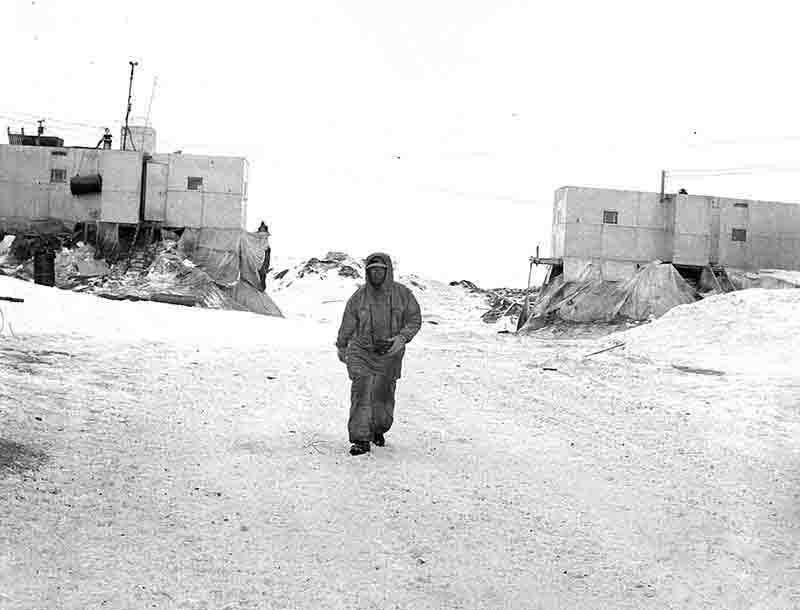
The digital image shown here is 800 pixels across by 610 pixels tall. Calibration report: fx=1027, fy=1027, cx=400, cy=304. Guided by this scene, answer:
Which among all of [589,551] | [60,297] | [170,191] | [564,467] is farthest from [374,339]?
[170,191]

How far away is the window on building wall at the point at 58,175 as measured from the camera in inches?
1218

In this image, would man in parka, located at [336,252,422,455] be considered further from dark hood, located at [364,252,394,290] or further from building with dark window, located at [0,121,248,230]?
building with dark window, located at [0,121,248,230]

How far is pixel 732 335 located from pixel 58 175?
820 inches

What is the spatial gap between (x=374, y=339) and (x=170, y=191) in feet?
78.1

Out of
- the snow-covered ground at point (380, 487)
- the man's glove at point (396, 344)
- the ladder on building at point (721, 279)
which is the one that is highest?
the ladder on building at point (721, 279)

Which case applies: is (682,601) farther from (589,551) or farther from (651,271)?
(651,271)

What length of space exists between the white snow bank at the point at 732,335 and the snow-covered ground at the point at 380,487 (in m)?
2.10

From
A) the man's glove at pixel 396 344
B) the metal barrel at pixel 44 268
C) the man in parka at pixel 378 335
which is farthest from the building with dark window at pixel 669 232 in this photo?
the man's glove at pixel 396 344

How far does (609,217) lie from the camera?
31.7 meters

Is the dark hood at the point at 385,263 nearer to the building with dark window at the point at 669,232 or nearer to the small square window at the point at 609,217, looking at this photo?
the building with dark window at the point at 669,232

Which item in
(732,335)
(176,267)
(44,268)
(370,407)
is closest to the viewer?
(370,407)

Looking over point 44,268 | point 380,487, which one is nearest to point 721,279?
point 44,268

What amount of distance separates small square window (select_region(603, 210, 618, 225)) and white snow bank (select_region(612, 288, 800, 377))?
32.2 ft

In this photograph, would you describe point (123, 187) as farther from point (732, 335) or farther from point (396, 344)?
point (396, 344)
